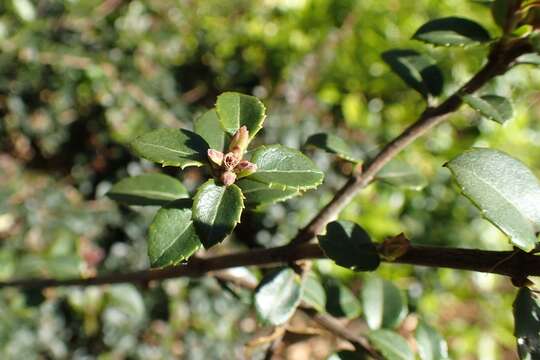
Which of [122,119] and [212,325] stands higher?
[122,119]

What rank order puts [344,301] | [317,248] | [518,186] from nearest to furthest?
1. [518,186]
2. [317,248]
3. [344,301]

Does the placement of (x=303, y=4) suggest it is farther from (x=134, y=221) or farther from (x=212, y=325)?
(x=212, y=325)

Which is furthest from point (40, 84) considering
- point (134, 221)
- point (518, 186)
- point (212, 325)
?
point (518, 186)

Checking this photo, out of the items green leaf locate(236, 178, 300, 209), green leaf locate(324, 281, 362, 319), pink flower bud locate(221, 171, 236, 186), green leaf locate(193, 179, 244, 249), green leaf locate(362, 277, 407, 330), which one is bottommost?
green leaf locate(362, 277, 407, 330)

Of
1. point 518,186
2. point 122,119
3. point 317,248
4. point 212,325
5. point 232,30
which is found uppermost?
point 518,186

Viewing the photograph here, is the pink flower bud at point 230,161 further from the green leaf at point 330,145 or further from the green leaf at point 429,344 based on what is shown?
the green leaf at point 429,344

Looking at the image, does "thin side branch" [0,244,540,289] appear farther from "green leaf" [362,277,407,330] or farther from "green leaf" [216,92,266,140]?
"green leaf" [362,277,407,330]

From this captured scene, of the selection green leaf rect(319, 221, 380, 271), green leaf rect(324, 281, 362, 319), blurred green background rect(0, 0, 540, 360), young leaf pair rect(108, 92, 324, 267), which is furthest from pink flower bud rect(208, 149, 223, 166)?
blurred green background rect(0, 0, 540, 360)
